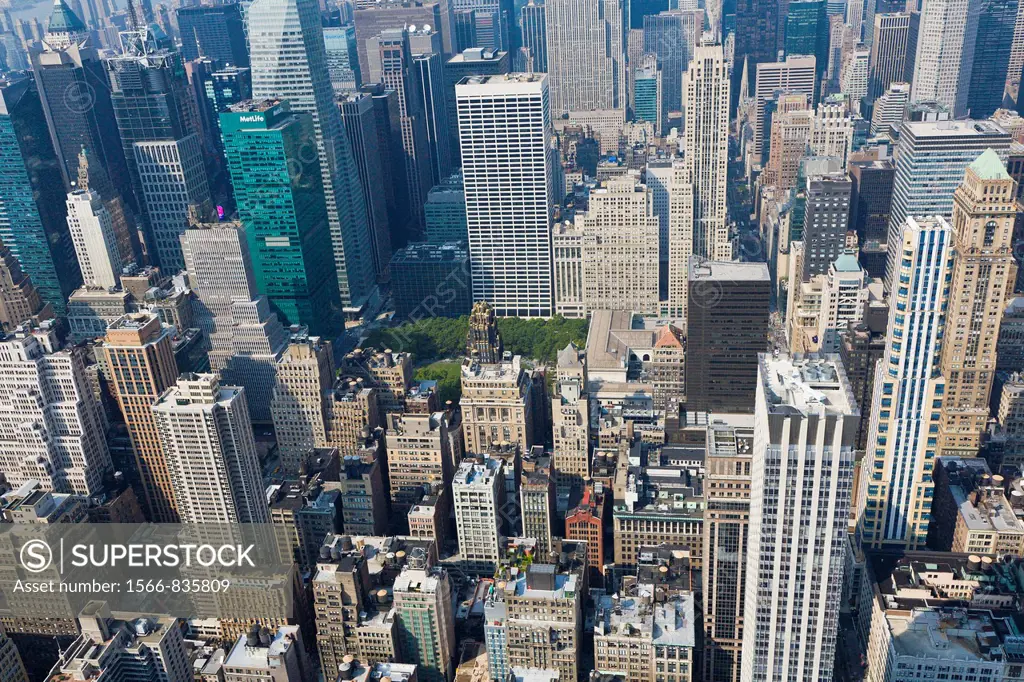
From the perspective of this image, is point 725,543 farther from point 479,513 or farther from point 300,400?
point 300,400

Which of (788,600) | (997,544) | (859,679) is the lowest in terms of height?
(859,679)

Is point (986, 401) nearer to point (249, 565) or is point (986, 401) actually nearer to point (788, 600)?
point (788, 600)

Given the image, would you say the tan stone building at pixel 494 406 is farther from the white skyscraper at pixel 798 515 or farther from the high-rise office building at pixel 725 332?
the white skyscraper at pixel 798 515

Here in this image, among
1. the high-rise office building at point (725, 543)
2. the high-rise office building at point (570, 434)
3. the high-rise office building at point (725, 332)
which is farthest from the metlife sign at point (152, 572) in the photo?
the high-rise office building at point (725, 332)

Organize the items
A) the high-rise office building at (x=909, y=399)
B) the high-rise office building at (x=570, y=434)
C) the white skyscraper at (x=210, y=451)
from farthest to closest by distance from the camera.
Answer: the high-rise office building at (x=570, y=434) < the white skyscraper at (x=210, y=451) < the high-rise office building at (x=909, y=399)

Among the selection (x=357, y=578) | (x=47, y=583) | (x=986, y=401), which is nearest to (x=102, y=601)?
(x=47, y=583)

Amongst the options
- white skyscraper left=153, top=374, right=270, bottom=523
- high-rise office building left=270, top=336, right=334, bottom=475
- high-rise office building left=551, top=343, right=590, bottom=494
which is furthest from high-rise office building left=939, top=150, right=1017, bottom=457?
white skyscraper left=153, top=374, right=270, bottom=523
